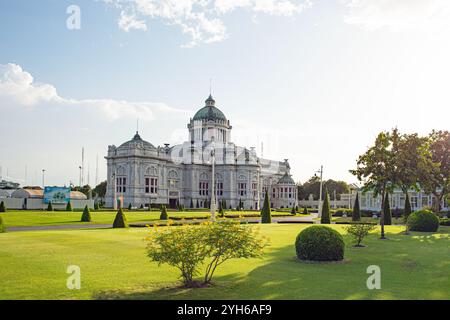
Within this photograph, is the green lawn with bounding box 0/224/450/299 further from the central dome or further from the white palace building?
the central dome

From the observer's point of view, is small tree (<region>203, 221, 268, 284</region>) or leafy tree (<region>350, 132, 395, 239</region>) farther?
leafy tree (<region>350, 132, 395, 239</region>)

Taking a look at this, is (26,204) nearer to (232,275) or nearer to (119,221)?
(119,221)

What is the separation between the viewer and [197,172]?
118m

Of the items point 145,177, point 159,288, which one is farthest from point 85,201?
point 159,288

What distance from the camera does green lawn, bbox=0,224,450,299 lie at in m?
13.6

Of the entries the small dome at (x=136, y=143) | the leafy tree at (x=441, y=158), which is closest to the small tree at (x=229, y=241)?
the leafy tree at (x=441, y=158)

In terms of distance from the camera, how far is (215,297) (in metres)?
13.3

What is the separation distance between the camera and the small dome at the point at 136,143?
326ft

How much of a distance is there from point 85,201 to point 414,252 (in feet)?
221

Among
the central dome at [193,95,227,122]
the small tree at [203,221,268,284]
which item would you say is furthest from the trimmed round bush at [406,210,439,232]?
the central dome at [193,95,227,122]

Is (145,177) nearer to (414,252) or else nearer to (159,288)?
(414,252)

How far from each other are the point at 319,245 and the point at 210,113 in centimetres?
11495

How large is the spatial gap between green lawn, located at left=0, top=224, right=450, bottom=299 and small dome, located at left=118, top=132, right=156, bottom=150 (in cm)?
7509

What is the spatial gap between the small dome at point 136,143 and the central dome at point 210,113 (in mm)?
32333
